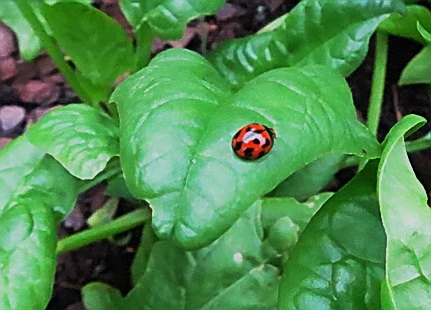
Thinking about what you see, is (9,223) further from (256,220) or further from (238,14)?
(238,14)

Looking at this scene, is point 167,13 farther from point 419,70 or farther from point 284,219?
point 419,70

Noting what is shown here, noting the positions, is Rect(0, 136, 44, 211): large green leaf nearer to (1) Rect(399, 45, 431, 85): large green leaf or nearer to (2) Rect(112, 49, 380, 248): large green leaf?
(2) Rect(112, 49, 380, 248): large green leaf

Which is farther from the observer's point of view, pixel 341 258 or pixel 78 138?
pixel 78 138

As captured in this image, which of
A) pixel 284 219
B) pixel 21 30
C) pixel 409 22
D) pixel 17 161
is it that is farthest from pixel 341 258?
pixel 21 30

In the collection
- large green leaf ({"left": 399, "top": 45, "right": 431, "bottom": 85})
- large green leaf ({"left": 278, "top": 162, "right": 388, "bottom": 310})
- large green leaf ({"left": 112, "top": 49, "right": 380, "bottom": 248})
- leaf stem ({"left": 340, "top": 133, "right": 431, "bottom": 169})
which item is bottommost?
leaf stem ({"left": 340, "top": 133, "right": 431, "bottom": 169})

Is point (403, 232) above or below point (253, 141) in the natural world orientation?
below

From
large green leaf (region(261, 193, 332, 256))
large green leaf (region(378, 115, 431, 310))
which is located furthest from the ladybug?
large green leaf (region(261, 193, 332, 256))

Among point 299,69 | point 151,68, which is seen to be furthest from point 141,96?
point 299,69
